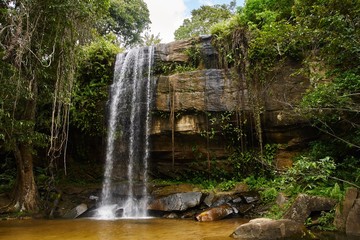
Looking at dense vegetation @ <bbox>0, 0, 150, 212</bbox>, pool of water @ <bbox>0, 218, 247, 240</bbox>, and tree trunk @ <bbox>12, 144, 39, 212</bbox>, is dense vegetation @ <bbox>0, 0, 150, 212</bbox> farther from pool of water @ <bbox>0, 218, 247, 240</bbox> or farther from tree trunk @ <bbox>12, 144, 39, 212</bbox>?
pool of water @ <bbox>0, 218, 247, 240</bbox>

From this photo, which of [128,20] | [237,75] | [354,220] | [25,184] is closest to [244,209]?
[354,220]

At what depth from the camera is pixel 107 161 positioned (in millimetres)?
12531

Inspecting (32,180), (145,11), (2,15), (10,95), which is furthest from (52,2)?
(145,11)

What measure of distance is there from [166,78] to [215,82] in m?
1.86

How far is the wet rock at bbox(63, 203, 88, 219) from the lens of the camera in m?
10.1

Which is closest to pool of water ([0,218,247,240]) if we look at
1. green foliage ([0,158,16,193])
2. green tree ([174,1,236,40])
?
green foliage ([0,158,16,193])

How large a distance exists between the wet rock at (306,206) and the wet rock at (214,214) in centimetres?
233

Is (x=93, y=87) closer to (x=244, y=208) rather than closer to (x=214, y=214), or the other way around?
(x=214, y=214)

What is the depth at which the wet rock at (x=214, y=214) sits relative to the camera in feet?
28.7

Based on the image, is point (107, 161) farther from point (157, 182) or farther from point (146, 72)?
point (146, 72)

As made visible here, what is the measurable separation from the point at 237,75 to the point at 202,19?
14006 mm

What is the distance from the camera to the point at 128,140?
40.0ft

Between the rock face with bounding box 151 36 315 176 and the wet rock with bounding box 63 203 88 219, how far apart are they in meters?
2.98

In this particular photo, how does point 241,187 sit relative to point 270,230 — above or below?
above
